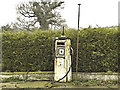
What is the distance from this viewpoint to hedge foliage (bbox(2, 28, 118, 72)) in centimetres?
724

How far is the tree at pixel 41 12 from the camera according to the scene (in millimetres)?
14930

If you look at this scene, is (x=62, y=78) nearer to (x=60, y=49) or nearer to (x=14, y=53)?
(x=60, y=49)

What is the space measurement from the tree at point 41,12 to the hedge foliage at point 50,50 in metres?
7.31

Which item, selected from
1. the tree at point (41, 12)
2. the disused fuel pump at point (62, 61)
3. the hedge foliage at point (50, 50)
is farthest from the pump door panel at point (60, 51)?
the tree at point (41, 12)

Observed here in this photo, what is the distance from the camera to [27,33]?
7746 millimetres

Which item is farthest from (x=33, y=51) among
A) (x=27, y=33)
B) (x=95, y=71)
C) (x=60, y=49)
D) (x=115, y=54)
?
(x=115, y=54)

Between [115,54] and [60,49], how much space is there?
6.63 feet

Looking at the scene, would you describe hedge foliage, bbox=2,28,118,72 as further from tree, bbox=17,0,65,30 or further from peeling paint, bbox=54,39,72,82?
tree, bbox=17,0,65,30

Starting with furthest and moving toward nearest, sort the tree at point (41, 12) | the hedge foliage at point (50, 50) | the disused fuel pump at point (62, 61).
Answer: the tree at point (41, 12), the hedge foliage at point (50, 50), the disused fuel pump at point (62, 61)

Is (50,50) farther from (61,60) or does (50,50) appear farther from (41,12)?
(41,12)

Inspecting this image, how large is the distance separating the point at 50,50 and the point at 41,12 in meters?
8.28

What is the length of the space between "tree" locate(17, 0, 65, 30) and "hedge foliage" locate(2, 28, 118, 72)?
288 inches

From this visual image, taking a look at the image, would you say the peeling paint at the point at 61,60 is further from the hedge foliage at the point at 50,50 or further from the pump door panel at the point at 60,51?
the hedge foliage at the point at 50,50

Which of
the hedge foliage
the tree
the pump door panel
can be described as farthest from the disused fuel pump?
the tree
